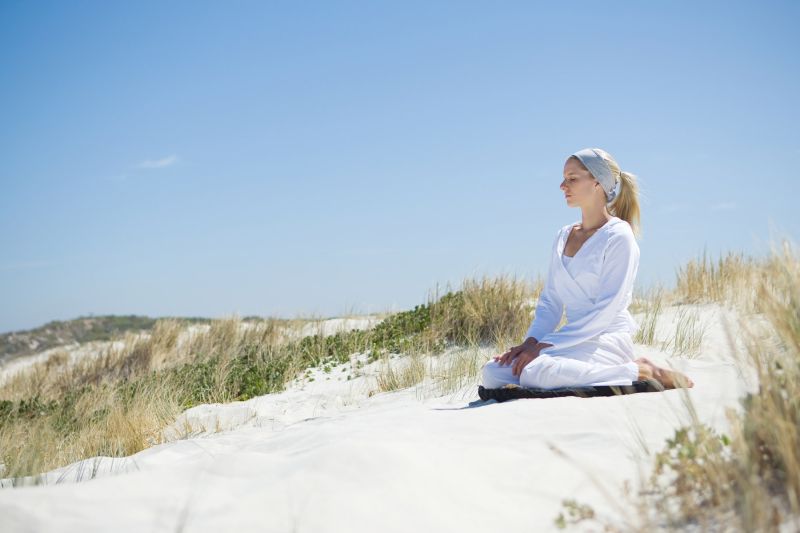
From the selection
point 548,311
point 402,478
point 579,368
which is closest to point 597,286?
point 548,311

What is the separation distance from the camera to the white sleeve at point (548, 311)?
4.75m

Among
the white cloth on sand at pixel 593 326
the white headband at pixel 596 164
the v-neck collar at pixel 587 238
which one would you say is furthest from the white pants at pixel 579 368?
the white headband at pixel 596 164

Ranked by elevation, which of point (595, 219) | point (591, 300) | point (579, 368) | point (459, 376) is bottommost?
point (459, 376)

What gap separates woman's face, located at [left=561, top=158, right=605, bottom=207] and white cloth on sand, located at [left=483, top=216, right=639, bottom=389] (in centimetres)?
26

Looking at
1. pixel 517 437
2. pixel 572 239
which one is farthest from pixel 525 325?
pixel 517 437

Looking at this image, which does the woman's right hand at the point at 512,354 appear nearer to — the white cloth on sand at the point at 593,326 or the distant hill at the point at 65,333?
the white cloth on sand at the point at 593,326

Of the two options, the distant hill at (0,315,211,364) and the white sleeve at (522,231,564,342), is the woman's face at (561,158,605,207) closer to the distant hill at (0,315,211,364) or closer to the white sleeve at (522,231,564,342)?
the white sleeve at (522,231,564,342)

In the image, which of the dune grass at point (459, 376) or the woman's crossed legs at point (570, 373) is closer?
the dune grass at point (459, 376)

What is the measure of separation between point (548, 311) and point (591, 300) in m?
0.39

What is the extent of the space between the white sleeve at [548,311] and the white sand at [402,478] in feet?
3.53

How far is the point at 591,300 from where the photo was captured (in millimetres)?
4566

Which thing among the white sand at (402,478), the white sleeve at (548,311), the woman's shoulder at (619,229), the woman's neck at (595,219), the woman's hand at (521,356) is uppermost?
the woman's neck at (595,219)

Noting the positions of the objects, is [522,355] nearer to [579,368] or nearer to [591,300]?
[579,368]

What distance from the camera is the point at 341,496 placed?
2.35 meters
